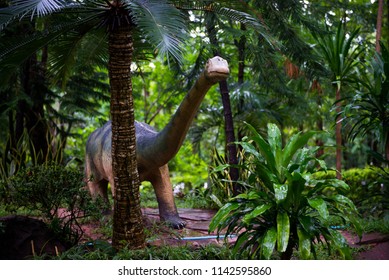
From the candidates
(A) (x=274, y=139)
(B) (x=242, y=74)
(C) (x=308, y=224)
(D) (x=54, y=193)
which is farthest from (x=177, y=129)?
(B) (x=242, y=74)

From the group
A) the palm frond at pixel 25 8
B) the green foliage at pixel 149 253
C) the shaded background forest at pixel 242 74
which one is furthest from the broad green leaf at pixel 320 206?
the palm frond at pixel 25 8

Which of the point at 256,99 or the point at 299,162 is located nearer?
the point at 299,162

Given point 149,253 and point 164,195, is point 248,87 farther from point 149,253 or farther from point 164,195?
point 149,253

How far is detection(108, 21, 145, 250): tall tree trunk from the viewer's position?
357 centimetres

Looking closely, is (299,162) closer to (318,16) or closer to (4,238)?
(4,238)

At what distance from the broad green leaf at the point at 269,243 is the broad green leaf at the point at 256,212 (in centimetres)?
15

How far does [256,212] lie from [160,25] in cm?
138

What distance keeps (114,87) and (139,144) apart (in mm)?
1210

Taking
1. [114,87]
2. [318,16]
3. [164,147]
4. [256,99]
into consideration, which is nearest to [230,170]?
[256,99]

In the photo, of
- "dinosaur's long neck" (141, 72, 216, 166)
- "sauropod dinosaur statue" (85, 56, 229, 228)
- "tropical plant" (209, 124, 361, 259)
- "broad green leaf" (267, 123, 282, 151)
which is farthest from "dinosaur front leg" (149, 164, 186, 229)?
"broad green leaf" (267, 123, 282, 151)

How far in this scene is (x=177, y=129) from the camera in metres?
4.09

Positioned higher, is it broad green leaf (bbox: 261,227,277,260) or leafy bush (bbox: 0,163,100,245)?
broad green leaf (bbox: 261,227,277,260)

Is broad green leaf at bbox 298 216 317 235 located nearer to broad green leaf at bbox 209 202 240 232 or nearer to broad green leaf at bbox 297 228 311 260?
broad green leaf at bbox 297 228 311 260

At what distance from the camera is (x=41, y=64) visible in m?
7.44
